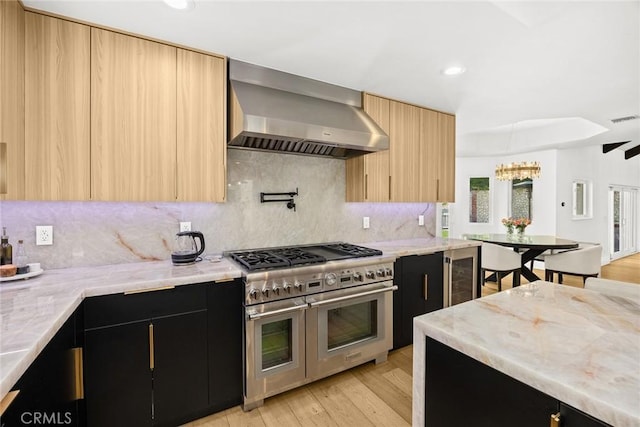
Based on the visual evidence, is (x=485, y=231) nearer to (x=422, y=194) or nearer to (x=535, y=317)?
(x=422, y=194)

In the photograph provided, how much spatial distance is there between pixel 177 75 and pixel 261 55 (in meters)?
0.62

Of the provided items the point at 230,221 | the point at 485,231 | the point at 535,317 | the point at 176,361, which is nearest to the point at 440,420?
the point at 535,317

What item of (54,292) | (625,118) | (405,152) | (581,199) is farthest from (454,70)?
(581,199)

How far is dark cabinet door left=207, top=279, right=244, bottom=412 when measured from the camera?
6.25 feet

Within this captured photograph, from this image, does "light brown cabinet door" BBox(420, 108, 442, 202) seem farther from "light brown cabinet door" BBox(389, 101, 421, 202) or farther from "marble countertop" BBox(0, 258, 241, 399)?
"marble countertop" BBox(0, 258, 241, 399)

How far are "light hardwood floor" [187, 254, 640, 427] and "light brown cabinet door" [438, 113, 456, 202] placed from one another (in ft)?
6.39

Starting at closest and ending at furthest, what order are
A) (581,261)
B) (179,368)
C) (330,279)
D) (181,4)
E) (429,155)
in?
(181,4), (179,368), (330,279), (429,155), (581,261)

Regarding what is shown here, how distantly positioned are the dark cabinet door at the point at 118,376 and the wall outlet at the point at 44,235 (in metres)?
0.82

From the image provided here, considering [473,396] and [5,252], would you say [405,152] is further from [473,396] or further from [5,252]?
[5,252]

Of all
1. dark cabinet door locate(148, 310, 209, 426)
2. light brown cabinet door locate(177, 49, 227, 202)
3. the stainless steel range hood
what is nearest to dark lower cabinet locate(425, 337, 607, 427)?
dark cabinet door locate(148, 310, 209, 426)

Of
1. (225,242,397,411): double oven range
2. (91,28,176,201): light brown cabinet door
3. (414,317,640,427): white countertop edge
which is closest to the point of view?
(414,317,640,427): white countertop edge

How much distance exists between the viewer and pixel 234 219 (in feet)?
8.45

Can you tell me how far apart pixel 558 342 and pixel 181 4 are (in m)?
2.32

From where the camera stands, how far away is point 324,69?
2479mm
